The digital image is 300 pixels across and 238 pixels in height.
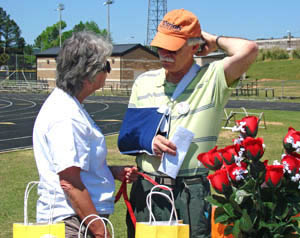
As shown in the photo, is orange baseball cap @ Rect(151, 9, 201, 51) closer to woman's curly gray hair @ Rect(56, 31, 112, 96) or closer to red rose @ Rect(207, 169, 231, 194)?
woman's curly gray hair @ Rect(56, 31, 112, 96)

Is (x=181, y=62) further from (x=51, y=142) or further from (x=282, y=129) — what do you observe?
(x=282, y=129)

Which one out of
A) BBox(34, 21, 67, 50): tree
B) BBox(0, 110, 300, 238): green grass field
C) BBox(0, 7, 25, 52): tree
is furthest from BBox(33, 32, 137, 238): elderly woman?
BBox(34, 21, 67, 50): tree

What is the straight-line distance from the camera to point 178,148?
9.78 feet

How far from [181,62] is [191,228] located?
997mm

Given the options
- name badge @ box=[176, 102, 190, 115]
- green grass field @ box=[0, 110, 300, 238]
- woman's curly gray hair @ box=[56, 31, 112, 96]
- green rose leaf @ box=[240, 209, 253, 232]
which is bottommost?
green grass field @ box=[0, 110, 300, 238]

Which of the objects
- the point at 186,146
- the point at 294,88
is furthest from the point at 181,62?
the point at 294,88

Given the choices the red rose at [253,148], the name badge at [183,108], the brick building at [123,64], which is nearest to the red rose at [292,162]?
the red rose at [253,148]

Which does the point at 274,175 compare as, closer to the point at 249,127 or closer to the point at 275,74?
the point at 249,127

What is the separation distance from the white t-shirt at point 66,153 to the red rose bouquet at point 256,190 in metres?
0.62

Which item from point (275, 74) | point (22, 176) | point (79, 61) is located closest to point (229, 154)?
point (79, 61)

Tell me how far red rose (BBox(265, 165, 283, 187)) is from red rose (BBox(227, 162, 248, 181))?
0.38 ft

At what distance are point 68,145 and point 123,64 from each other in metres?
56.3

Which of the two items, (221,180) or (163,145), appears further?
(163,145)

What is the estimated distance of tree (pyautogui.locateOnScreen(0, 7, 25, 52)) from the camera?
10306cm
